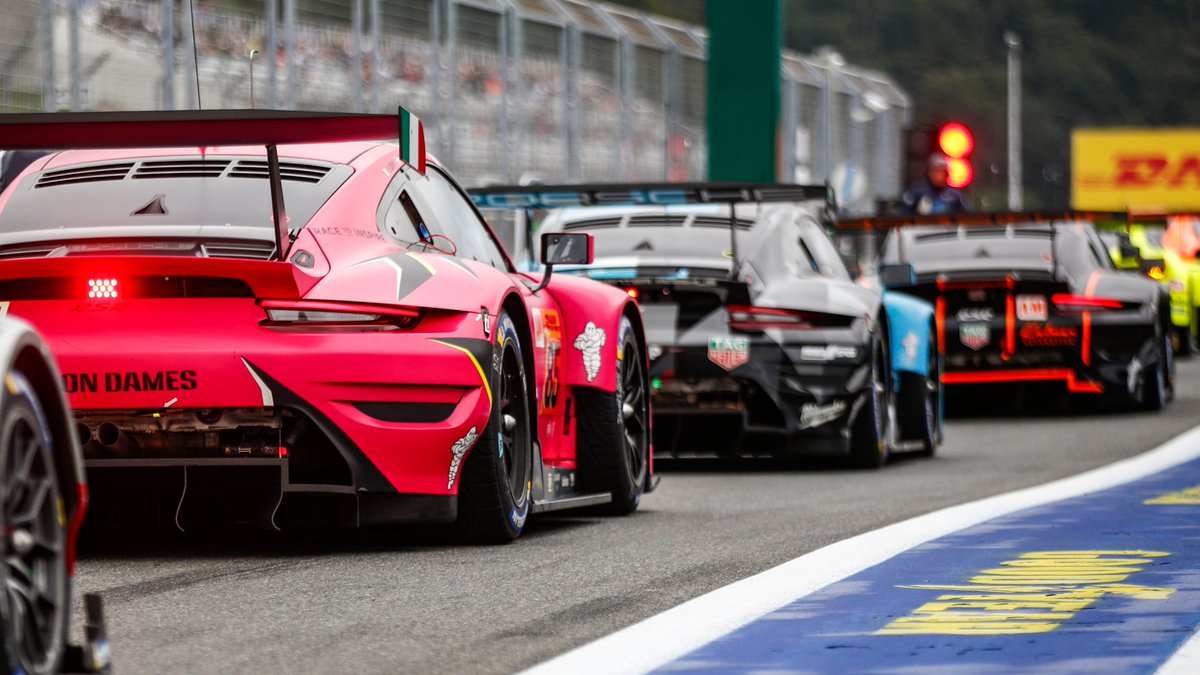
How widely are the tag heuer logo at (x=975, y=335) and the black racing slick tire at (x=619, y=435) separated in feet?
22.3

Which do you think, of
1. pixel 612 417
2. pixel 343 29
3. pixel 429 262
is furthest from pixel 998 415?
pixel 429 262

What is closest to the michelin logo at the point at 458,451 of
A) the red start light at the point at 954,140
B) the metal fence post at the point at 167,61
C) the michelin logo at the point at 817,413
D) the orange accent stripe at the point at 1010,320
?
the michelin logo at the point at 817,413

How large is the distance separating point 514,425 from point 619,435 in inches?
42.0

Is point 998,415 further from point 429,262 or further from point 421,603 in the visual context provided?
point 421,603

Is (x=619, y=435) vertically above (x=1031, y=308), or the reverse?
(x=1031, y=308)

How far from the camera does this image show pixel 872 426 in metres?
11.5

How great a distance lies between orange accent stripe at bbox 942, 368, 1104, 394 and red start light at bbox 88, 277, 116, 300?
9.97 meters

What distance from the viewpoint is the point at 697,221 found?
38.3 ft

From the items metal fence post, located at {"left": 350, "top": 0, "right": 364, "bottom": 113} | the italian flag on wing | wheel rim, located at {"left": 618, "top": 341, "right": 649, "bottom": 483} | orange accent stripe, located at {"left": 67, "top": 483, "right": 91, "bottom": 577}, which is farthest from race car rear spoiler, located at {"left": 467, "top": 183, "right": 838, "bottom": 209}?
orange accent stripe, located at {"left": 67, "top": 483, "right": 91, "bottom": 577}

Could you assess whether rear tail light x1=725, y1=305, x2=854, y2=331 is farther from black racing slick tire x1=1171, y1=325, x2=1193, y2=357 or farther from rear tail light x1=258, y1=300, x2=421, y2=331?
black racing slick tire x1=1171, y1=325, x2=1193, y2=357

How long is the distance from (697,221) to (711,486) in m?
1.64

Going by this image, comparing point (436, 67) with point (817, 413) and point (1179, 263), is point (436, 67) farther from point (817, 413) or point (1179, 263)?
point (1179, 263)

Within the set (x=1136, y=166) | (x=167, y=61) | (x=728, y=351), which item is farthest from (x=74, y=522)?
(x=1136, y=166)

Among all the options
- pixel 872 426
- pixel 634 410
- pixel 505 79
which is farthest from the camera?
pixel 505 79
